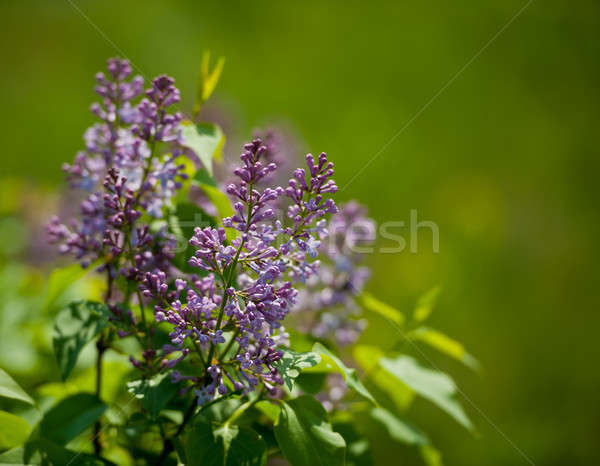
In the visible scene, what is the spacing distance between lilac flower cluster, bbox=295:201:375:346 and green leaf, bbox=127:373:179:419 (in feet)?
2.15

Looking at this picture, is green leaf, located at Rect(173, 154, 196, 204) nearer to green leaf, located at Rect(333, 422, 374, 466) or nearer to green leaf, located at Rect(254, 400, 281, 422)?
green leaf, located at Rect(254, 400, 281, 422)

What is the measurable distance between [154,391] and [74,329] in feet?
0.94

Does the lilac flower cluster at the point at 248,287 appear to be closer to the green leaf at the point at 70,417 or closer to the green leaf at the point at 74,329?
the green leaf at the point at 74,329

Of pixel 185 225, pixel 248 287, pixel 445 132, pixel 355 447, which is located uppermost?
pixel 445 132

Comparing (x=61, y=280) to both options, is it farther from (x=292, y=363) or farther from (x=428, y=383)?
(x=428, y=383)

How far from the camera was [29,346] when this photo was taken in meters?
1.83

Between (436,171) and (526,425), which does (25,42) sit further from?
(526,425)

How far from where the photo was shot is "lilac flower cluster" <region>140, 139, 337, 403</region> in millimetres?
964

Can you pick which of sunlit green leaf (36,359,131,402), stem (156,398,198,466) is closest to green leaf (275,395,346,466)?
stem (156,398,198,466)

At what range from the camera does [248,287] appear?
1.01m

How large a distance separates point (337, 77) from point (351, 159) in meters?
1.66

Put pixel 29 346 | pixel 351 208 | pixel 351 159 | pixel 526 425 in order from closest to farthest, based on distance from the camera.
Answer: pixel 351 208
pixel 29 346
pixel 526 425
pixel 351 159

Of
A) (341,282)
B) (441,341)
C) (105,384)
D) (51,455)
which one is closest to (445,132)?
(341,282)

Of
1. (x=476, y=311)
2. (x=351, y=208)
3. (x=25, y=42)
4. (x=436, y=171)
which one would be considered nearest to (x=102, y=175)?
(x=351, y=208)
